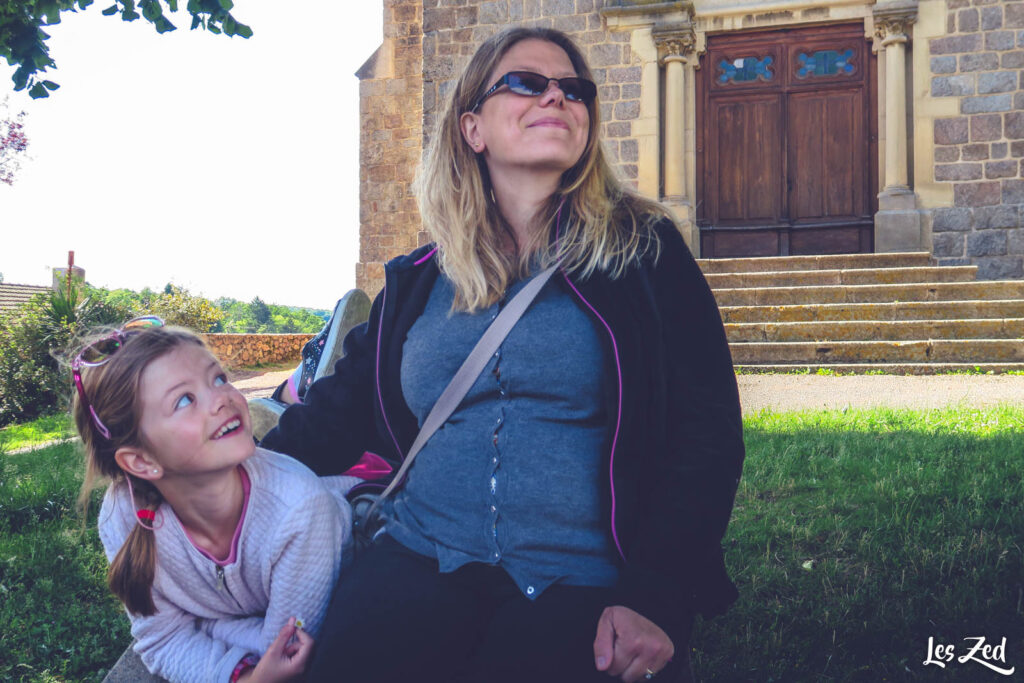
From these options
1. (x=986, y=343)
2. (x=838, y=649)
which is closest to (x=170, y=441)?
(x=838, y=649)

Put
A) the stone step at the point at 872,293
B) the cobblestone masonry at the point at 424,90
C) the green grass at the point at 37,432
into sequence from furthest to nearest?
the cobblestone masonry at the point at 424,90 < the green grass at the point at 37,432 < the stone step at the point at 872,293

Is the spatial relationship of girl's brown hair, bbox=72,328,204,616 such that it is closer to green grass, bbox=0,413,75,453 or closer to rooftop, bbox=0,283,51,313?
green grass, bbox=0,413,75,453

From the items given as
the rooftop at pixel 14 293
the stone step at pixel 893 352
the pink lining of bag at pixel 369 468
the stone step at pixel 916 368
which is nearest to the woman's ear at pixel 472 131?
the pink lining of bag at pixel 369 468

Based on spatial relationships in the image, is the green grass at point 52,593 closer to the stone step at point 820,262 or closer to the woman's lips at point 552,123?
the woman's lips at point 552,123

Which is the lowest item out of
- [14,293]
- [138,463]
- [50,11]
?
[138,463]

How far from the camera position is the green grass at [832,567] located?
2559 millimetres

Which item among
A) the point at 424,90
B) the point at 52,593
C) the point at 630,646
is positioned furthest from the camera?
the point at 424,90

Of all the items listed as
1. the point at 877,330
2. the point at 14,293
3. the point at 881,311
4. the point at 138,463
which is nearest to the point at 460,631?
the point at 138,463

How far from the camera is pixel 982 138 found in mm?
9992

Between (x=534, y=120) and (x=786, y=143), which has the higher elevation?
(x=786, y=143)

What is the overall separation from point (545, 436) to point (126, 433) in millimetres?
872

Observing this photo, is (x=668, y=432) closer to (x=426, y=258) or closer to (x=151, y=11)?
(x=426, y=258)

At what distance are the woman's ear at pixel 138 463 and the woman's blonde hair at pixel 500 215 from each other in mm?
767

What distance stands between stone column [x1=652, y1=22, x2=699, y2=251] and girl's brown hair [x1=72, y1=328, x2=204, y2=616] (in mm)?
9698
